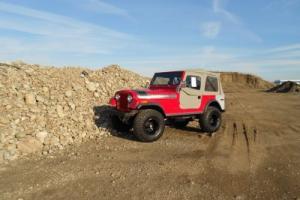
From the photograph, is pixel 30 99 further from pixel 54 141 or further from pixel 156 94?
pixel 156 94

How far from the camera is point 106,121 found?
10.1m

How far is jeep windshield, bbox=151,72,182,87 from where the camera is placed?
9.16 metres

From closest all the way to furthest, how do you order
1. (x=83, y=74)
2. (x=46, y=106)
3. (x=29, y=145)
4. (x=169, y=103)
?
(x=29, y=145) < (x=169, y=103) < (x=46, y=106) < (x=83, y=74)

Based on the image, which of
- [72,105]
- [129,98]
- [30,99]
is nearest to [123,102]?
[129,98]

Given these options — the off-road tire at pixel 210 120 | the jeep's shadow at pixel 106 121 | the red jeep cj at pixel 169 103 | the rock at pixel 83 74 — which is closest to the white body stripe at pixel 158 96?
the red jeep cj at pixel 169 103

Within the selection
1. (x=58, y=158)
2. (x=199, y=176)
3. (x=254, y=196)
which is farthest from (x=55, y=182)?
(x=254, y=196)

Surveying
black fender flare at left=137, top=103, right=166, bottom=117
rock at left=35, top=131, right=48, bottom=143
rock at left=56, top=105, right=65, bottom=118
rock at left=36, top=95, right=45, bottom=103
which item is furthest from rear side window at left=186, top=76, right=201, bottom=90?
rock at left=36, top=95, right=45, bottom=103

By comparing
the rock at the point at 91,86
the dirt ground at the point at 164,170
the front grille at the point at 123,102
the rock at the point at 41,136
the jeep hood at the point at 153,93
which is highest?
the rock at the point at 91,86

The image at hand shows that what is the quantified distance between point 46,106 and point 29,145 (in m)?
1.92

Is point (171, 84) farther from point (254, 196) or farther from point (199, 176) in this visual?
point (254, 196)

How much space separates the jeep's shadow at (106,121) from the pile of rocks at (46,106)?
0.43 ft

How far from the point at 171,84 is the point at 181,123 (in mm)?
2431

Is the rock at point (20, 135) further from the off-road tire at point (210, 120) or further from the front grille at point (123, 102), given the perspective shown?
the off-road tire at point (210, 120)

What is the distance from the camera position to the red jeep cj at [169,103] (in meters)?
8.32
